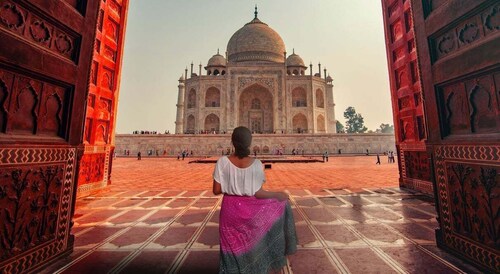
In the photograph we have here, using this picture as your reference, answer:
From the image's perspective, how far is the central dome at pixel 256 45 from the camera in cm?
3225

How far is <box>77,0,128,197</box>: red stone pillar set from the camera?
4758mm

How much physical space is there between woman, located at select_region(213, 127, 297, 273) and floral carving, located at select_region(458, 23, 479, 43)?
205 centimetres

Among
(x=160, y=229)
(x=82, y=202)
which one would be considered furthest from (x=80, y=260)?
(x=82, y=202)

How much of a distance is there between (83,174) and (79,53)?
3.36 m

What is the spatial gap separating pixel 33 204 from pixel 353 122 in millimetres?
53131

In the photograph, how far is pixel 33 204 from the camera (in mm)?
1759

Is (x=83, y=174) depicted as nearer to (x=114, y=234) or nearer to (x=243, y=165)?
(x=114, y=234)

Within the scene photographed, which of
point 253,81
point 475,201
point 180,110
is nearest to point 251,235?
point 475,201

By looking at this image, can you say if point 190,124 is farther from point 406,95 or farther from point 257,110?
point 406,95

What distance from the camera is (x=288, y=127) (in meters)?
28.0

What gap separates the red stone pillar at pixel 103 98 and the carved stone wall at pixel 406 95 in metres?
6.71

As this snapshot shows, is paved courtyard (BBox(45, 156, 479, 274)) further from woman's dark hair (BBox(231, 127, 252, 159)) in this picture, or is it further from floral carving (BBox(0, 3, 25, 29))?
floral carving (BBox(0, 3, 25, 29))

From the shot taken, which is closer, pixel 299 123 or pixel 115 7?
pixel 115 7

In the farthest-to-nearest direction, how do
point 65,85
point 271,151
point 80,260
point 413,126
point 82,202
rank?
1. point 271,151
2. point 413,126
3. point 82,202
4. point 65,85
5. point 80,260
